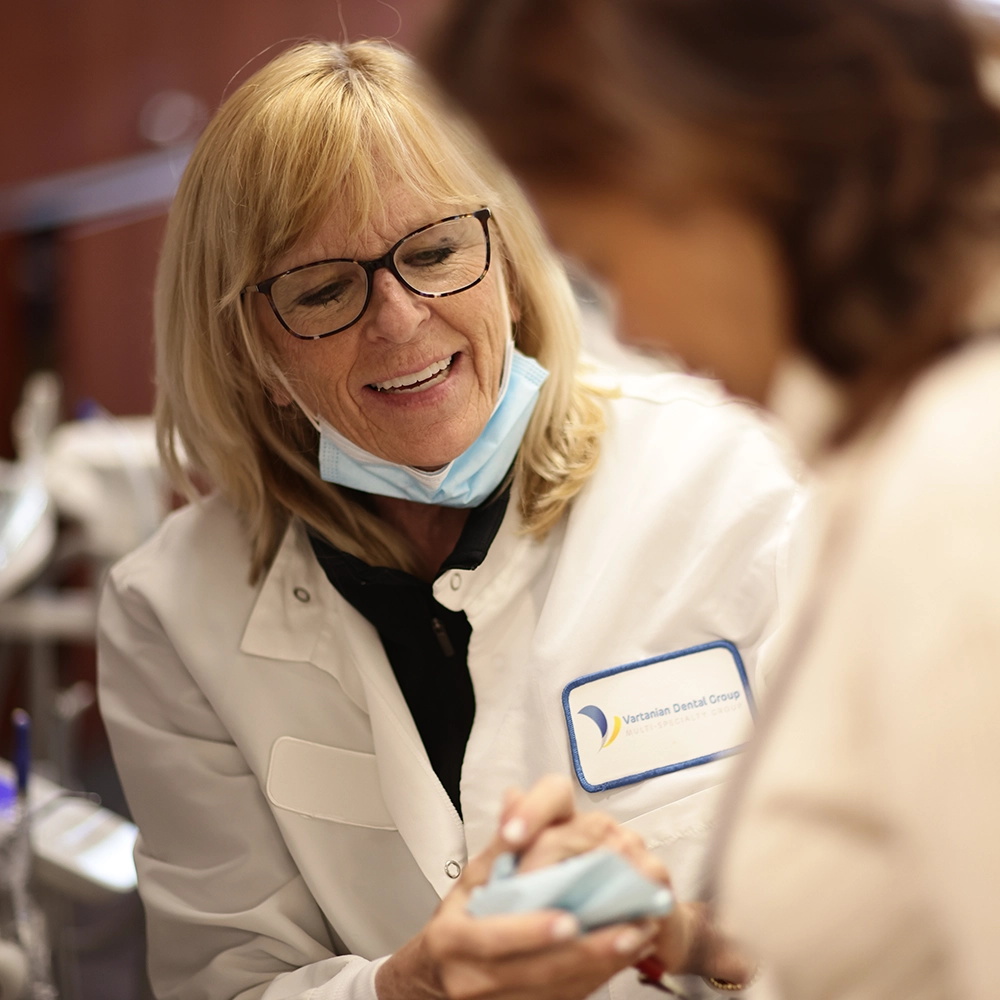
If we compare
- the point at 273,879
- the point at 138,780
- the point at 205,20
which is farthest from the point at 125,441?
the point at 205,20

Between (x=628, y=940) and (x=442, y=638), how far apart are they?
0.57 m

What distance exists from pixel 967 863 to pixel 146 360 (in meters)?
3.38

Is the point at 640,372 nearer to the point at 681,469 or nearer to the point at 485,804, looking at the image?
the point at 681,469

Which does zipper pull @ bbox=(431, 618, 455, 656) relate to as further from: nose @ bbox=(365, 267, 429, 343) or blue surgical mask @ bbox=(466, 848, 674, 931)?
blue surgical mask @ bbox=(466, 848, 674, 931)

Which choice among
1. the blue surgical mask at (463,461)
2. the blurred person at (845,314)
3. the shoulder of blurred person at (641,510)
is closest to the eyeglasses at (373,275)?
the blue surgical mask at (463,461)

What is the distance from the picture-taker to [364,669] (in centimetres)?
128

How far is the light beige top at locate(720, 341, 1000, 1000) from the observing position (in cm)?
50

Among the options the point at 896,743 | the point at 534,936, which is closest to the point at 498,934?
the point at 534,936

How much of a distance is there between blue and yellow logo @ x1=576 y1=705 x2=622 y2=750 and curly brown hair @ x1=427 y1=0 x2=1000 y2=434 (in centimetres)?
66

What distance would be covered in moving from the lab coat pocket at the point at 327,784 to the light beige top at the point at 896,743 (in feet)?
2.35

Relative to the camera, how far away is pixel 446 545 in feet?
4.48

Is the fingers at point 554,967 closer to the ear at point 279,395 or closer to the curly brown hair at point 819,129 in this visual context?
the curly brown hair at point 819,129

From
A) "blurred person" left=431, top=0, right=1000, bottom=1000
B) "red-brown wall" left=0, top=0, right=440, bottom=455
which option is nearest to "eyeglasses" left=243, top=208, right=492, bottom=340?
"blurred person" left=431, top=0, right=1000, bottom=1000

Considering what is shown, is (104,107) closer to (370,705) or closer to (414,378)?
(414,378)
